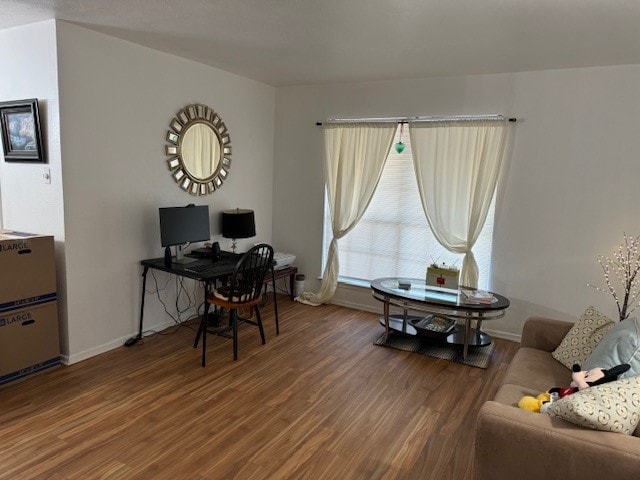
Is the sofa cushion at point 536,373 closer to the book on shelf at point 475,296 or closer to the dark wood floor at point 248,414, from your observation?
the dark wood floor at point 248,414

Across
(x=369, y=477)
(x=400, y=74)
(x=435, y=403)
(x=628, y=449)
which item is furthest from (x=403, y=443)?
(x=400, y=74)

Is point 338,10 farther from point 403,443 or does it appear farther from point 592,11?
point 403,443

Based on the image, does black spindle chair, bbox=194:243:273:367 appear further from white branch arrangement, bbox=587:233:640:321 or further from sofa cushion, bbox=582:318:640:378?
white branch arrangement, bbox=587:233:640:321

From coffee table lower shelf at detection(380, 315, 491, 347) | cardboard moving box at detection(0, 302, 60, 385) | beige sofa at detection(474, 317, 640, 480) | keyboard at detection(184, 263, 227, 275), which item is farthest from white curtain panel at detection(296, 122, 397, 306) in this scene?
beige sofa at detection(474, 317, 640, 480)

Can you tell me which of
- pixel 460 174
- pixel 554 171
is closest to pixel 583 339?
pixel 554 171

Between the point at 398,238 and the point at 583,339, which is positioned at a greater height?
the point at 398,238

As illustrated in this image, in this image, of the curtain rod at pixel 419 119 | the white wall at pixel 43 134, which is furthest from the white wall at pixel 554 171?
the white wall at pixel 43 134

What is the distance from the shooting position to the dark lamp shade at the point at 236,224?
14.4 ft

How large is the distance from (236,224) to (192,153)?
795 mm

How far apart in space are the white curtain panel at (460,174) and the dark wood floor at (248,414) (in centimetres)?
111

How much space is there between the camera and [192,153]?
407cm

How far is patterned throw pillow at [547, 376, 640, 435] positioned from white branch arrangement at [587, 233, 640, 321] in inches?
83.5

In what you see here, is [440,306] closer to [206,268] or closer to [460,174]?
[460,174]

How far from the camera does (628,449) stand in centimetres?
158
